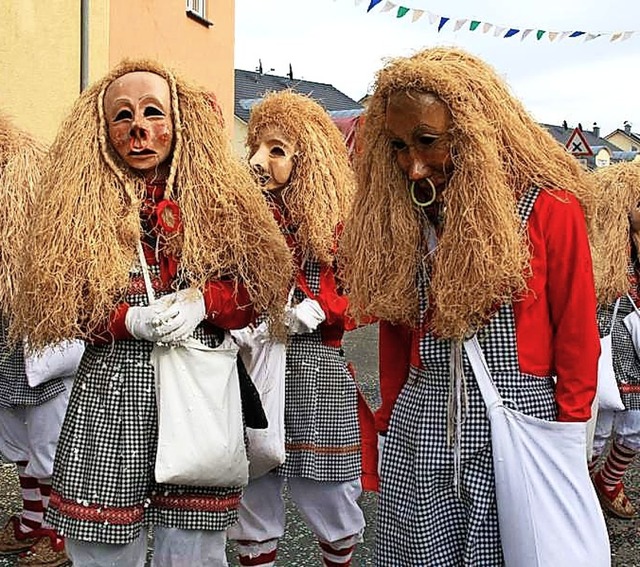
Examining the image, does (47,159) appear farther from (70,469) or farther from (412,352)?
(412,352)

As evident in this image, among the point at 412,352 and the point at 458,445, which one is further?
the point at 412,352

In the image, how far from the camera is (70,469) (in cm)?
252

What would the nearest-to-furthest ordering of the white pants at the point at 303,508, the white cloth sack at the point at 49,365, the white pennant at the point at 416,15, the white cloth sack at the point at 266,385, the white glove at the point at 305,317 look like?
the white cloth sack at the point at 266,385, the white glove at the point at 305,317, the white pants at the point at 303,508, the white cloth sack at the point at 49,365, the white pennant at the point at 416,15

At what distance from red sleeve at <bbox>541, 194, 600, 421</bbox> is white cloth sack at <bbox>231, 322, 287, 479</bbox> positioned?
3.92 feet

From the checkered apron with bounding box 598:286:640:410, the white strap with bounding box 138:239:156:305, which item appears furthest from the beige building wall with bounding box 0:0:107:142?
the white strap with bounding box 138:239:156:305

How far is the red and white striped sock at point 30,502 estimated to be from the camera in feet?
12.9

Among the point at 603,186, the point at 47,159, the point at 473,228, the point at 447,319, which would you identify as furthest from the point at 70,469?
A: the point at 603,186

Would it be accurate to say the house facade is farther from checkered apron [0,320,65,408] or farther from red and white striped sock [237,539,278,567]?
red and white striped sock [237,539,278,567]

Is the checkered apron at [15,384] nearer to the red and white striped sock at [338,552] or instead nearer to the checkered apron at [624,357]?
the red and white striped sock at [338,552]

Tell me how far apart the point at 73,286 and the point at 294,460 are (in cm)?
123

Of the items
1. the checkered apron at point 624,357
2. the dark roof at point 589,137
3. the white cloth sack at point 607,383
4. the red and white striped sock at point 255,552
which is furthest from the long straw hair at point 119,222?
the dark roof at point 589,137

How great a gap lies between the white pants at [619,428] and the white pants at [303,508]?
169 cm

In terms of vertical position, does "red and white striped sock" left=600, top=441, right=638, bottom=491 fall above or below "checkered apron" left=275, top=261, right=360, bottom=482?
below

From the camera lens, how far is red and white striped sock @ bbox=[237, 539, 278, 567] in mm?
3389
